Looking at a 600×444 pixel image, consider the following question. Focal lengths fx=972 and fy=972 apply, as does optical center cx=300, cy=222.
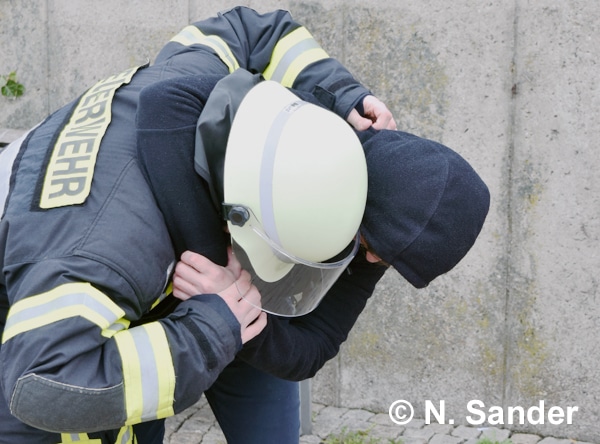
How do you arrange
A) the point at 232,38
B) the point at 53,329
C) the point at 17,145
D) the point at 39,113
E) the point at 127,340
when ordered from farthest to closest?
the point at 39,113 < the point at 232,38 < the point at 17,145 < the point at 127,340 < the point at 53,329

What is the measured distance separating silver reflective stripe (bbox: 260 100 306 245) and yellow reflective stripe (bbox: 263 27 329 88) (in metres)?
0.63

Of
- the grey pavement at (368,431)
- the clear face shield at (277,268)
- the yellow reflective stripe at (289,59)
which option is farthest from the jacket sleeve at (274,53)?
the grey pavement at (368,431)

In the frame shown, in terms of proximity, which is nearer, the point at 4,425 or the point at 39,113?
the point at 4,425

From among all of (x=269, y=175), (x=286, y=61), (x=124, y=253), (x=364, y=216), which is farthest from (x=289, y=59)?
(x=124, y=253)

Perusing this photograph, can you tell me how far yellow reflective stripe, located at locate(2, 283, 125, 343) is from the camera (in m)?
1.95

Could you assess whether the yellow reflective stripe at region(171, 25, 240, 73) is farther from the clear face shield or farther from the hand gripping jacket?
the clear face shield

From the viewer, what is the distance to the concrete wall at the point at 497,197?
3906 mm

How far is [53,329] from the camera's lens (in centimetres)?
195

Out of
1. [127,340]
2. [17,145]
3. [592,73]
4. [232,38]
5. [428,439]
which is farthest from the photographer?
[428,439]

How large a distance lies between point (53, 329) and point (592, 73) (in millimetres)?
2627

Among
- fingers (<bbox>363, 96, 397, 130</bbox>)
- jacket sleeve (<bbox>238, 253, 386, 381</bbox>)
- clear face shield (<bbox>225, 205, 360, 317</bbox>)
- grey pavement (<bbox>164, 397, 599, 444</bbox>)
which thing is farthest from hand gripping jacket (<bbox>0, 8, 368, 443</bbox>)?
grey pavement (<bbox>164, 397, 599, 444</bbox>)

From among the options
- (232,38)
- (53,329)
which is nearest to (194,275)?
(53,329)

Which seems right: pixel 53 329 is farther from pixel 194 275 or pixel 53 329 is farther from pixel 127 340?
pixel 194 275

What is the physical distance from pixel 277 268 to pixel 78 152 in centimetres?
53
